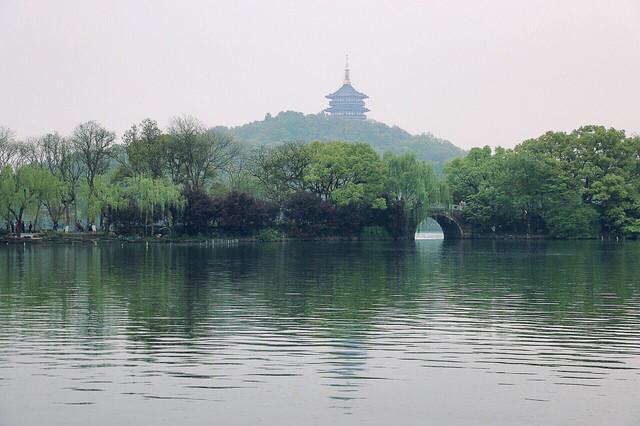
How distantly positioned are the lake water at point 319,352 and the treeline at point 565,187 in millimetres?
59139

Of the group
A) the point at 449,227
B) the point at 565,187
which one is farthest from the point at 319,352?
the point at 449,227

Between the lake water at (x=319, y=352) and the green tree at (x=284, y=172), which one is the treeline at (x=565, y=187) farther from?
the lake water at (x=319, y=352)

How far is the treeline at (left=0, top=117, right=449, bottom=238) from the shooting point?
78625 millimetres

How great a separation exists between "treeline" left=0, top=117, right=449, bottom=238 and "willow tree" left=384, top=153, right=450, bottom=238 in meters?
0.09

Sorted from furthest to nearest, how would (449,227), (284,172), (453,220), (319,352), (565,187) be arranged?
(449,227)
(453,220)
(284,172)
(565,187)
(319,352)

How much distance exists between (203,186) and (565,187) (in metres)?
34.0

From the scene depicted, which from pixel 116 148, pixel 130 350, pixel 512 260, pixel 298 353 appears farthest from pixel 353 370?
pixel 116 148

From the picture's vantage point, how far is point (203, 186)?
9012cm

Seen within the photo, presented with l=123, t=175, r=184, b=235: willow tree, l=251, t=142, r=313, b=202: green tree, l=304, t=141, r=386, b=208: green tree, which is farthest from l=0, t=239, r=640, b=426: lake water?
l=251, t=142, r=313, b=202: green tree

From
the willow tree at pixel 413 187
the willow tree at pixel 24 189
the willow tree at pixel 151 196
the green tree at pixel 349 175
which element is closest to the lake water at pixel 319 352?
the willow tree at pixel 24 189

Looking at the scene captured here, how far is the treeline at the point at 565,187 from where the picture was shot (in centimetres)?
9219

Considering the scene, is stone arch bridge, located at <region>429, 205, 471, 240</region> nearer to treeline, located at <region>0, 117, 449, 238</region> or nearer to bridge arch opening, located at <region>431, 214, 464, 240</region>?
bridge arch opening, located at <region>431, 214, 464, 240</region>

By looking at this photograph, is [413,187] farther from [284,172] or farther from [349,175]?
[284,172]

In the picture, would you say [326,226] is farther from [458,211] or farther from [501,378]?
[501,378]
